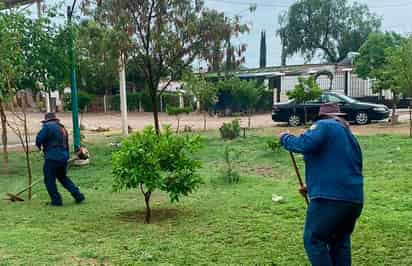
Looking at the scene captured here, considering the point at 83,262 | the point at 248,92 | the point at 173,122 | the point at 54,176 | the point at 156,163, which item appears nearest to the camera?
the point at 83,262

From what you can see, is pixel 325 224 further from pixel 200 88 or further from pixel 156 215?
pixel 200 88

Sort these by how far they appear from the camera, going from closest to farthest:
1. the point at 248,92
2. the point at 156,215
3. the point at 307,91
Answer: the point at 156,215, the point at 307,91, the point at 248,92

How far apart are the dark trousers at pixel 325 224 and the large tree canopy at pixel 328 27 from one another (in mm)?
52056

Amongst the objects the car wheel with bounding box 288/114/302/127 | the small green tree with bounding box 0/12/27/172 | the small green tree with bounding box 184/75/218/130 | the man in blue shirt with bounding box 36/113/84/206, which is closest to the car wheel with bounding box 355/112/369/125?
the car wheel with bounding box 288/114/302/127

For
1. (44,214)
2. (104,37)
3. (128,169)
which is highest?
(104,37)

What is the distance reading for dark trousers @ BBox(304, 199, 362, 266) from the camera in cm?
401

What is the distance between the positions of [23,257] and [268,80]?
3178cm

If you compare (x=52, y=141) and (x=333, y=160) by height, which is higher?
(x=333, y=160)

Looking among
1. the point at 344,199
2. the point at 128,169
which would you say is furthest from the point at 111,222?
the point at 344,199

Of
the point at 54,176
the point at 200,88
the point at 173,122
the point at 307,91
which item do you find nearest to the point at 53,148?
the point at 54,176

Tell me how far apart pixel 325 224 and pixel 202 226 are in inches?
113

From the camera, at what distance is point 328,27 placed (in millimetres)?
54844

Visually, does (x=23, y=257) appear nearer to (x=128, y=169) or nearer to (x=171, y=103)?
(x=128, y=169)

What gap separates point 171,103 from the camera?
40000 millimetres
